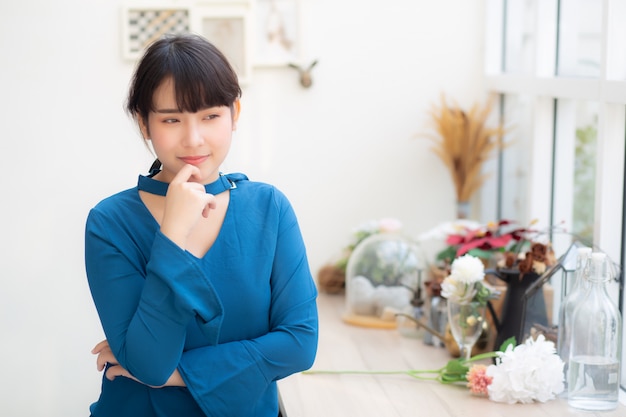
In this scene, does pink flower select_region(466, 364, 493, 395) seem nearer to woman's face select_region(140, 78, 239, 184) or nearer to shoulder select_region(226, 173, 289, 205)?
shoulder select_region(226, 173, 289, 205)

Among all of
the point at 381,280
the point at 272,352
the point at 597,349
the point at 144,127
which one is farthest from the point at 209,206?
the point at 381,280

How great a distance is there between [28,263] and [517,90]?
1820mm

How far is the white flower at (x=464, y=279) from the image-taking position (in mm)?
2246

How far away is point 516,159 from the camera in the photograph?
10.2 ft

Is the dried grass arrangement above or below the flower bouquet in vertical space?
above

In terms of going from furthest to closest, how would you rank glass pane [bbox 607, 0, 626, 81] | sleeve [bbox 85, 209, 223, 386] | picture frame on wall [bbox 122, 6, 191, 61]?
1. picture frame on wall [bbox 122, 6, 191, 61]
2. glass pane [bbox 607, 0, 626, 81]
3. sleeve [bbox 85, 209, 223, 386]

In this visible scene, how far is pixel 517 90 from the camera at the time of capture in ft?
9.53

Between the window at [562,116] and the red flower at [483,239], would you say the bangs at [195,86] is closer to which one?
the window at [562,116]

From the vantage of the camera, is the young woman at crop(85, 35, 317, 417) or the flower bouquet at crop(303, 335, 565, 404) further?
the flower bouquet at crop(303, 335, 565, 404)

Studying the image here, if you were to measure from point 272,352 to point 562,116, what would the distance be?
153 cm

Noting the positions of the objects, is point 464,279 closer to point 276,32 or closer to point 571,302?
point 571,302

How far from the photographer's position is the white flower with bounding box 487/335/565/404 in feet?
6.41

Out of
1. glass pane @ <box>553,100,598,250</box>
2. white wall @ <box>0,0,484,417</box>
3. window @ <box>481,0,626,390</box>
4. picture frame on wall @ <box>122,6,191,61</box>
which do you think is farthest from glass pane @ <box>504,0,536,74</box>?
picture frame on wall @ <box>122,6,191,61</box>

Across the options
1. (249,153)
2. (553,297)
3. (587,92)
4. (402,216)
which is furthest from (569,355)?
(249,153)
